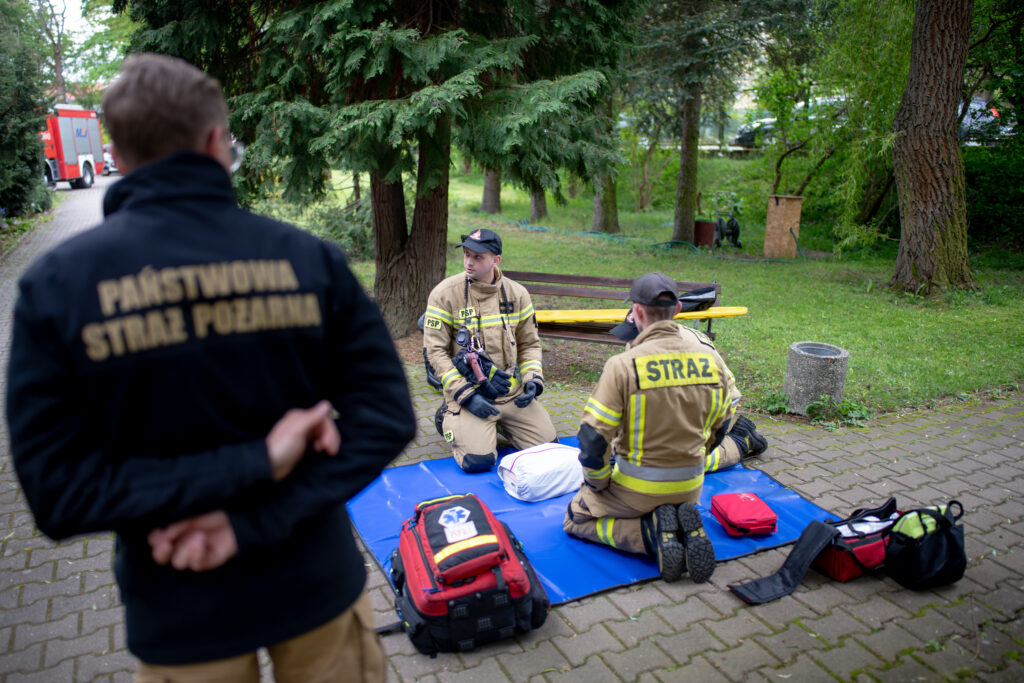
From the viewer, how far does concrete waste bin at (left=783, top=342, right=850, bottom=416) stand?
588 cm

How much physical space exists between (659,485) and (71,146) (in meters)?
28.5

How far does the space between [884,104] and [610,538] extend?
12459mm

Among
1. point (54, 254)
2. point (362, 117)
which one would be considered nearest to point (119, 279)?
point (54, 254)

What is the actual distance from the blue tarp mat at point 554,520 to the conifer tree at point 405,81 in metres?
3.00

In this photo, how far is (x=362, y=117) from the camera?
6.27 m

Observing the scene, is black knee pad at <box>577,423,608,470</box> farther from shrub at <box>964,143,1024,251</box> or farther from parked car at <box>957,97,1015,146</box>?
parked car at <box>957,97,1015,146</box>

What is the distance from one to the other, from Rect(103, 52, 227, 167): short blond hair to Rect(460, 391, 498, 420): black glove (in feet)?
11.9

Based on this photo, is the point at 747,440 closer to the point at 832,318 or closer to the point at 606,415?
the point at 606,415

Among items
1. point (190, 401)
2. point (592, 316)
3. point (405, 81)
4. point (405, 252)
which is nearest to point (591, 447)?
point (190, 401)

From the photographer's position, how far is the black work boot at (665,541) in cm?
364

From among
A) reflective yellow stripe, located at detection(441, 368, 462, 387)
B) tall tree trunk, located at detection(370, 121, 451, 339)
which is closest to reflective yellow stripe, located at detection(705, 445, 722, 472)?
reflective yellow stripe, located at detection(441, 368, 462, 387)

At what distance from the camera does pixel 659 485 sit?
146 inches

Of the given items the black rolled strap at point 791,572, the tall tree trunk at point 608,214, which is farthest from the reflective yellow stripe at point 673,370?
the tall tree trunk at point 608,214

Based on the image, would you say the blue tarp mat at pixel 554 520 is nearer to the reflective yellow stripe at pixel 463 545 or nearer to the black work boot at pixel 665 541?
the black work boot at pixel 665 541
